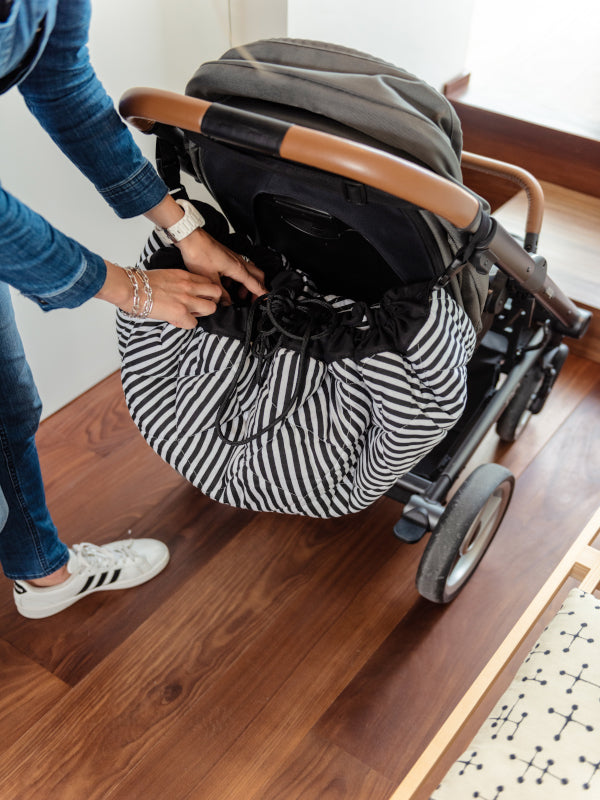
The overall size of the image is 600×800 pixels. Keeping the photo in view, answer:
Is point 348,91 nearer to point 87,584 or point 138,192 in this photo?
point 138,192

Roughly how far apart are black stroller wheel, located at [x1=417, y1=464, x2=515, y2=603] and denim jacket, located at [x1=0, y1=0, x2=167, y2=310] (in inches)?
25.9

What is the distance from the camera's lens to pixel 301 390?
1043mm

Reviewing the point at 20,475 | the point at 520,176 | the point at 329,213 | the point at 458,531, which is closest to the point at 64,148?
the point at 329,213

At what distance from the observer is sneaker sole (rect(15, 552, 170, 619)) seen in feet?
4.33

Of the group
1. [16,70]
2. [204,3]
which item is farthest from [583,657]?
[204,3]

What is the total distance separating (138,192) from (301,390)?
1.12ft

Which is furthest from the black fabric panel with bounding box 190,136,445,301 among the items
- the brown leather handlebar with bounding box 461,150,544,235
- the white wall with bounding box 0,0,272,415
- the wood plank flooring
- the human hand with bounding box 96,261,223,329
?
the wood plank flooring

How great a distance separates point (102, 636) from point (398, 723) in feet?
1.72

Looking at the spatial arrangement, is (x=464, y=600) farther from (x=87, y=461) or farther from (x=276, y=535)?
(x=87, y=461)

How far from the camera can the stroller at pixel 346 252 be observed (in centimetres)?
85

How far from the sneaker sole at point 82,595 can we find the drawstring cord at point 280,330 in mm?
437

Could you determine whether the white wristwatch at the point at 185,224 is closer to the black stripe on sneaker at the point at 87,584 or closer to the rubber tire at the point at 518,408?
the black stripe on sneaker at the point at 87,584

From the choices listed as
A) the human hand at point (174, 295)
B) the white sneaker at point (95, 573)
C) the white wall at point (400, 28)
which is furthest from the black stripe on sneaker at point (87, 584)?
the white wall at point (400, 28)

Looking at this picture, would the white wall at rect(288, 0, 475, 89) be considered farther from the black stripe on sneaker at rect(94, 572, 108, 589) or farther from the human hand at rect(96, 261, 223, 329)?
the black stripe on sneaker at rect(94, 572, 108, 589)
